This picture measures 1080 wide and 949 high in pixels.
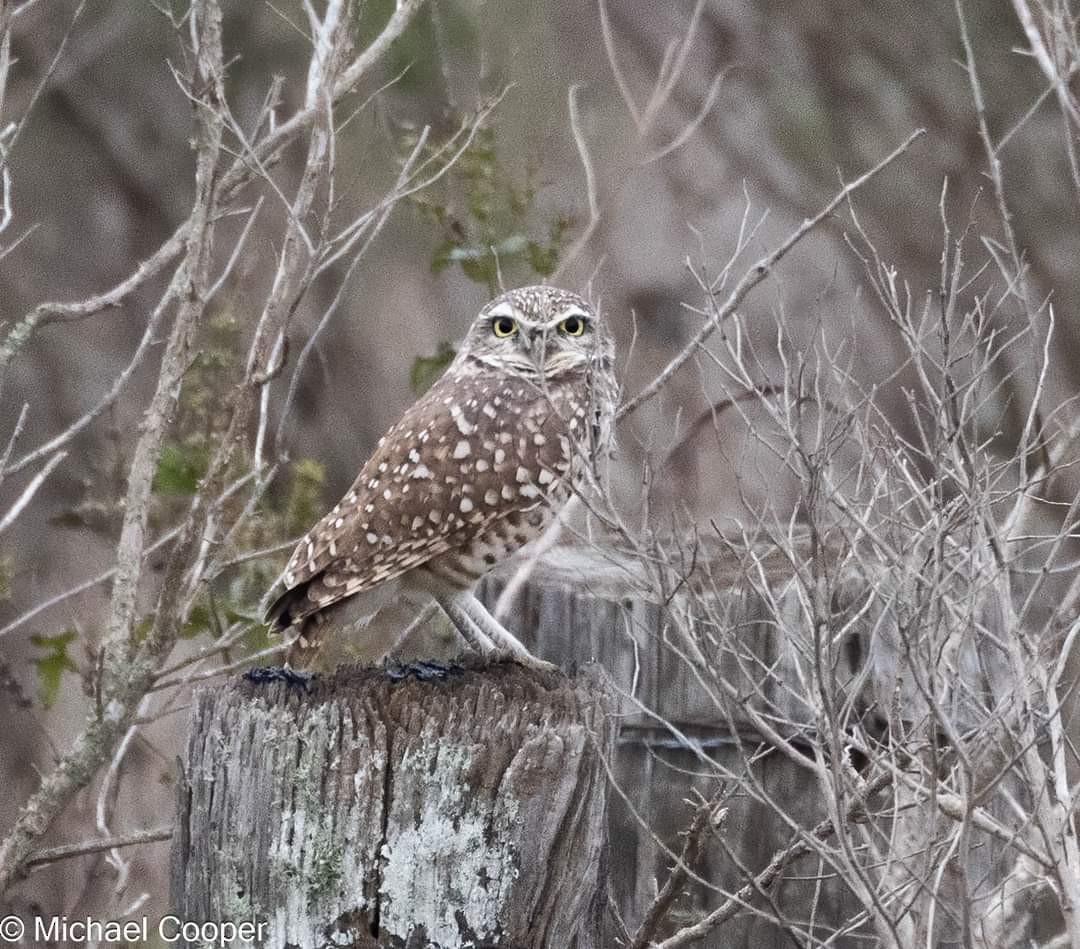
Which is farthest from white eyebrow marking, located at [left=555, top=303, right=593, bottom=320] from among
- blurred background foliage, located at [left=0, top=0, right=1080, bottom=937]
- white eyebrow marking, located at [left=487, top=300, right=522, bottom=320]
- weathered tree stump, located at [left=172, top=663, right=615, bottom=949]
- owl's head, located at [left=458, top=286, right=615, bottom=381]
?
blurred background foliage, located at [left=0, top=0, right=1080, bottom=937]

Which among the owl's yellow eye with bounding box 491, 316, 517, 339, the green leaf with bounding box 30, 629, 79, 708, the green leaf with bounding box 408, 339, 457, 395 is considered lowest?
the green leaf with bounding box 30, 629, 79, 708

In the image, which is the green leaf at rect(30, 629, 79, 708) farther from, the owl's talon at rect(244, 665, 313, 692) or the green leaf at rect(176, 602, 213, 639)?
the owl's talon at rect(244, 665, 313, 692)

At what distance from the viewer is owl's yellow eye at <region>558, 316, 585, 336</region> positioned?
4.11 m

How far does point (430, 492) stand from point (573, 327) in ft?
2.20

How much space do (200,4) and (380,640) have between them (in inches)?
114

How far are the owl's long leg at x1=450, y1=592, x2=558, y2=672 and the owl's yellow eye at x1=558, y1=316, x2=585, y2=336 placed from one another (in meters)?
0.74

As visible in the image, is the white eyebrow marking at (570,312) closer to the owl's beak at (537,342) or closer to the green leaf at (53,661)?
the owl's beak at (537,342)

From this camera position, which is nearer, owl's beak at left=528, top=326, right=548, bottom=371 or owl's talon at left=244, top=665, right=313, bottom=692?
owl's talon at left=244, top=665, right=313, bottom=692

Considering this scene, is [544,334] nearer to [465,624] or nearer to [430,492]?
[430,492]

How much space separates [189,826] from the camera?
262cm

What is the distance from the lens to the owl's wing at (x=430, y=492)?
3.59 m

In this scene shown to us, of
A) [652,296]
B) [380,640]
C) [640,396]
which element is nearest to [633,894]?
[640,396]

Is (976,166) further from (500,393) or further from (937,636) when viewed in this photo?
(937,636)

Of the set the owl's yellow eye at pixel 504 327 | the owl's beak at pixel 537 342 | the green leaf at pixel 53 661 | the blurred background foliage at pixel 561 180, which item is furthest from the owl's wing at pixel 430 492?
the blurred background foliage at pixel 561 180
